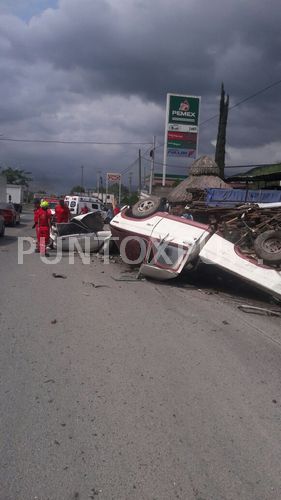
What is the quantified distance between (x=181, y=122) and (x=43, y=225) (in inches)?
980

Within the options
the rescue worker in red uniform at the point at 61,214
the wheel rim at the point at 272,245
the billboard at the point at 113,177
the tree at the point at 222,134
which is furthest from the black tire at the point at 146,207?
the billboard at the point at 113,177

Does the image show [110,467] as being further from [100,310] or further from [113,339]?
[100,310]

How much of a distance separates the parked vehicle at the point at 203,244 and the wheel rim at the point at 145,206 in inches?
1.1

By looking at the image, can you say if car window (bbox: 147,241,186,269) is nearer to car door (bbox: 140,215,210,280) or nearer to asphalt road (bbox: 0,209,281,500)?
car door (bbox: 140,215,210,280)

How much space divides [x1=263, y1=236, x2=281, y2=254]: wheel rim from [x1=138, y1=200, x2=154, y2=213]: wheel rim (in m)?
3.46

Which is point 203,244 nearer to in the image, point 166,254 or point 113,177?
point 166,254

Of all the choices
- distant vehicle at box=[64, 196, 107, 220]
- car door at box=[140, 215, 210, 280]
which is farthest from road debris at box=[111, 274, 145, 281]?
distant vehicle at box=[64, 196, 107, 220]

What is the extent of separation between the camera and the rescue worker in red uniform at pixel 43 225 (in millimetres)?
14891

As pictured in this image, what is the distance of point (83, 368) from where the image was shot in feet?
16.7

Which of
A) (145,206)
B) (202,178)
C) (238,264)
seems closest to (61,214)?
(145,206)

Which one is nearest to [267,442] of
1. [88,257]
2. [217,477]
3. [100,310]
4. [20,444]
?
[217,477]

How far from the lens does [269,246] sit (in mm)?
9352

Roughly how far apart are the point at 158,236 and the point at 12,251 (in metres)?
7.34

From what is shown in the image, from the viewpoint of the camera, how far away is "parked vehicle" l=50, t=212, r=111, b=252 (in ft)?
49.9
